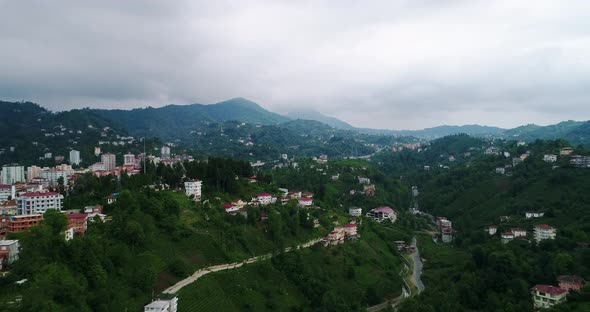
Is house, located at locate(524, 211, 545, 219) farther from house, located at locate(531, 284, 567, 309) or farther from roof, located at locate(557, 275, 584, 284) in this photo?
house, located at locate(531, 284, 567, 309)

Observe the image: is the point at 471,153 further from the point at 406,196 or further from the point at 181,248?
the point at 181,248

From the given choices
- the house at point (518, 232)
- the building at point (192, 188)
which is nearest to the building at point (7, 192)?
the building at point (192, 188)

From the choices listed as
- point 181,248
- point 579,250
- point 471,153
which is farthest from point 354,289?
point 471,153

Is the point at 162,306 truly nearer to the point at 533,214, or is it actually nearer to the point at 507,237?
the point at 507,237

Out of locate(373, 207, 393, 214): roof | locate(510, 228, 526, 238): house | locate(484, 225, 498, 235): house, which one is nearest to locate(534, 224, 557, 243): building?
locate(510, 228, 526, 238): house

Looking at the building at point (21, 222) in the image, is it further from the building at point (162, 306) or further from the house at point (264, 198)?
the house at point (264, 198)

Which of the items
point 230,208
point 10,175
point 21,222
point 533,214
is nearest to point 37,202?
point 21,222
